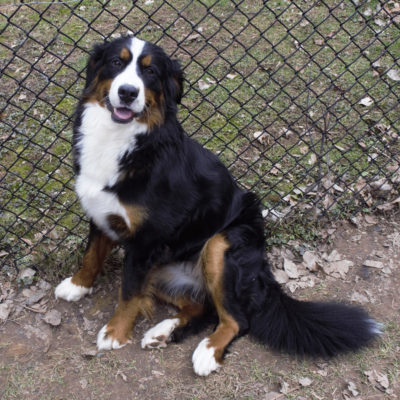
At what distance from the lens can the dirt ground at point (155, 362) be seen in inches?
98.2

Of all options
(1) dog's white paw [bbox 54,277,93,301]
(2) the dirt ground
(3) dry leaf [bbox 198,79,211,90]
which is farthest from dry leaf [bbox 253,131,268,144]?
(1) dog's white paw [bbox 54,277,93,301]

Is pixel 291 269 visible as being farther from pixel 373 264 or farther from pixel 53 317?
pixel 53 317

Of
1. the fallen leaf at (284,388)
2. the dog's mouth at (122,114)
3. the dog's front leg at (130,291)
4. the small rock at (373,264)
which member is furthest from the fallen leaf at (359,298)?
the dog's mouth at (122,114)

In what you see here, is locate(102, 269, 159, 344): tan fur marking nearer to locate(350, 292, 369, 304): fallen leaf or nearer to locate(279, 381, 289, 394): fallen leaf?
locate(279, 381, 289, 394): fallen leaf

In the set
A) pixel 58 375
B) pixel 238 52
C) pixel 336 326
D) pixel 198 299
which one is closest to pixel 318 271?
pixel 336 326

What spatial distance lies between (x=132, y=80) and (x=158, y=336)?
4.68 ft

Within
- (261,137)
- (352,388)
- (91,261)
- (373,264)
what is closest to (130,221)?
(91,261)

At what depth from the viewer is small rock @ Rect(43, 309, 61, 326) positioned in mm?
2773

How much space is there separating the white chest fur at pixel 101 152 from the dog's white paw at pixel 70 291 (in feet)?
1.97

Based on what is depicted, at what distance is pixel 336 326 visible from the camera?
2602mm

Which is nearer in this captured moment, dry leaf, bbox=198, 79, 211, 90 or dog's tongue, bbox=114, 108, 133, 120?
dog's tongue, bbox=114, 108, 133, 120

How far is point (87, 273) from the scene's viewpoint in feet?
9.47

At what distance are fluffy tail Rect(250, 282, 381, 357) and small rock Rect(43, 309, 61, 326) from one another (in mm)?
1142

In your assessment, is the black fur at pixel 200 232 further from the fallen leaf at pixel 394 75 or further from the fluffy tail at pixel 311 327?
the fallen leaf at pixel 394 75
